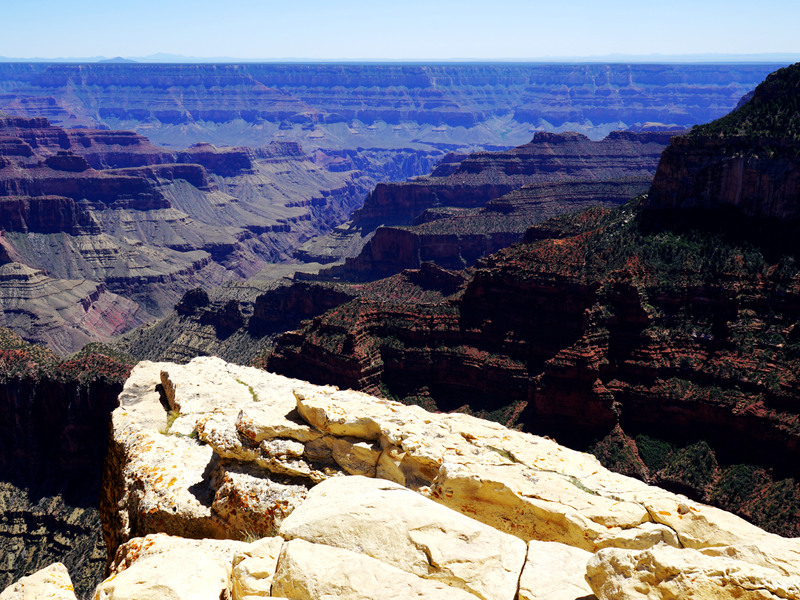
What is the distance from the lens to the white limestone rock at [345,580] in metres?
11.4

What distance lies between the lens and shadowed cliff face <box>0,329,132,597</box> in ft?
190

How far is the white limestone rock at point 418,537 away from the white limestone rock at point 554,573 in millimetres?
193

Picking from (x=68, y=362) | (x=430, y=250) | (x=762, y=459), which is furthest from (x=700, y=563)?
(x=430, y=250)

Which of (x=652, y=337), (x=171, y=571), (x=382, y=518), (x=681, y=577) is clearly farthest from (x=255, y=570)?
(x=652, y=337)

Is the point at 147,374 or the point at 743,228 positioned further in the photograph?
the point at 743,228

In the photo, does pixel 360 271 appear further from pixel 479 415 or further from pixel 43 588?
pixel 43 588

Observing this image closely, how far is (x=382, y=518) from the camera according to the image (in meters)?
13.1

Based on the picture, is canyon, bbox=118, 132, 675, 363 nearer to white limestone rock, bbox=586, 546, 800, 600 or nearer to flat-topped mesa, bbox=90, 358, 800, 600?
flat-topped mesa, bbox=90, 358, 800, 600

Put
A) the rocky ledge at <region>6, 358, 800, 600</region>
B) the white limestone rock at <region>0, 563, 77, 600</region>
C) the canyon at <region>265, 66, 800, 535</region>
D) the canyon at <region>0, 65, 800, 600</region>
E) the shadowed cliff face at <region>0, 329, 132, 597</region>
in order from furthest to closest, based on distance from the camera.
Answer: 1. the shadowed cliff face at <region>0, 329, 132, 597</region>
2. the canyon at <region>265, 66, 800, 535</region>
3. the white limestone rock at <region>0, 563, 77, 600</region>
4. the canyon at <region>0, 65, 800, 600</region>
5. the rocky ledge at <region>6, 358, 800, 600</region>

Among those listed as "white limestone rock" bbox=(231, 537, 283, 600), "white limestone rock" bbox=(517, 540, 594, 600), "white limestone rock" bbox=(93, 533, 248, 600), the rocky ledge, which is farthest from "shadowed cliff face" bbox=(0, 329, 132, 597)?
"white limestone rock" bbox=(517, 540, 594, 600)

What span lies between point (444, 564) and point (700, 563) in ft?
12.8

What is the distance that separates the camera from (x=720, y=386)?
5031cm

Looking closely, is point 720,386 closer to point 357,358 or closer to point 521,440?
point 357,358

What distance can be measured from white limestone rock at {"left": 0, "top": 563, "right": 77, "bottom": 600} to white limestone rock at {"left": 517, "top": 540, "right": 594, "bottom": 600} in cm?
877
